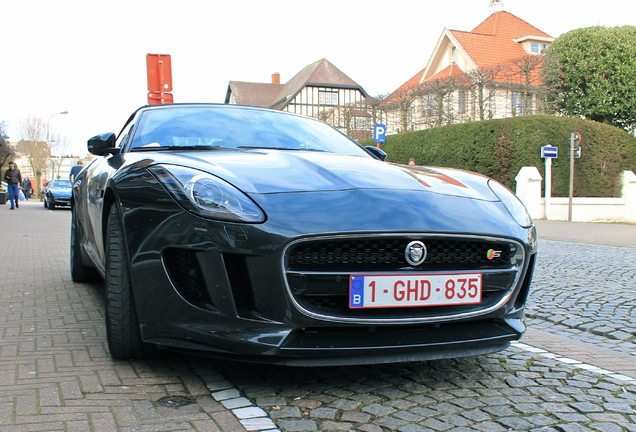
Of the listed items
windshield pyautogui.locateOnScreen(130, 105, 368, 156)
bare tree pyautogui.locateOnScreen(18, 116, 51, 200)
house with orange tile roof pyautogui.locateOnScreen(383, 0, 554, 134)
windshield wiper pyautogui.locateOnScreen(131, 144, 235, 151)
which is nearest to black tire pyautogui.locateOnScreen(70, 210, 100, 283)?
windshield pyautogui.locateOnScreen(130, 105, 368, 156)

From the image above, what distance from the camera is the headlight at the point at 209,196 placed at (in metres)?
2.45

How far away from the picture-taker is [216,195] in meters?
2.54

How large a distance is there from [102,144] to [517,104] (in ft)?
81.8

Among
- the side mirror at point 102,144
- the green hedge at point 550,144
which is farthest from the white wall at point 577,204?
the side mirror at point 102,144

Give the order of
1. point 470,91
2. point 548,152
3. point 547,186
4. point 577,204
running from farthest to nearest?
1. point 470,91
2. point 577,204
3. point 547,186
4. point 548,152

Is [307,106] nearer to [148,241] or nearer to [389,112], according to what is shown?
[389,112]

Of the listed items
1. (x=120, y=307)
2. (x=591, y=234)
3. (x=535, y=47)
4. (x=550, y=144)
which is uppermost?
(x=535, y=47)

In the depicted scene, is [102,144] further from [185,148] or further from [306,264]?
[306,264]

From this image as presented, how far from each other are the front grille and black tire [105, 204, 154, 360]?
0.88 m

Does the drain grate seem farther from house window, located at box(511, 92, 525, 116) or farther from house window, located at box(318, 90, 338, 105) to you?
house window, located at box(318, 90, 338, 105)

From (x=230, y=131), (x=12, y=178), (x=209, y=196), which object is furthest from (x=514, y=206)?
(x=12, y=178)

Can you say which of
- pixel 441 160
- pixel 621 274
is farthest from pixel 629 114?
pixel 621 274

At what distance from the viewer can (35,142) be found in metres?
66.9

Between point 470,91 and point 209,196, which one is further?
point 470,91
